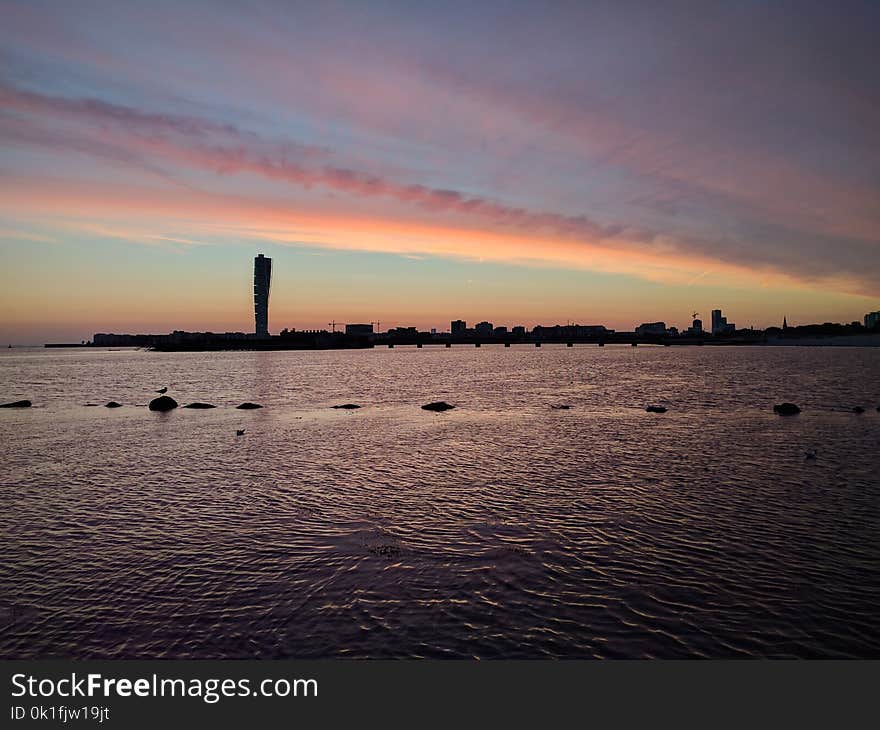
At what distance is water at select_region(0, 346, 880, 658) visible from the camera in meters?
12.4

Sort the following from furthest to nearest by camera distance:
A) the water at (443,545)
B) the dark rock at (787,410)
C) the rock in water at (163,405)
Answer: the rock in water at (163,405)
the dark rock at (787,410)
the water at (443,545)

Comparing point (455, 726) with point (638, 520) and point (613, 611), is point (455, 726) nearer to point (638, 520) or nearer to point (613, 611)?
point (613, 611)

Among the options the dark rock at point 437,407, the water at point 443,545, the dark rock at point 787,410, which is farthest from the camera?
the dark rock at point 437,407

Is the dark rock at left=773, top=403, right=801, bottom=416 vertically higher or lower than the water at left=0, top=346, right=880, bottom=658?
higher

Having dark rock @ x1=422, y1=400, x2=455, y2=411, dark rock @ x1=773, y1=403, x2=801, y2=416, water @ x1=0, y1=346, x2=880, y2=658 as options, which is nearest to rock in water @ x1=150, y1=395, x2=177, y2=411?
water @ x1=0, y1=346, x2=880, y2=658

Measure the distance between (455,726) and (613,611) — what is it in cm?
586

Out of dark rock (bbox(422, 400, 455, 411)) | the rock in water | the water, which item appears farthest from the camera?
the rock in water

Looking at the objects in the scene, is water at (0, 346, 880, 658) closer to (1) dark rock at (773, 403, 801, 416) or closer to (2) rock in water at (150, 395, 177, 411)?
(1) dark rock at (773, 403, 801, 416)

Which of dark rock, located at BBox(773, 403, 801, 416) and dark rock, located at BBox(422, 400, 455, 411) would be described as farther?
dark rock, located at BBox(422, 400, 455, 411)

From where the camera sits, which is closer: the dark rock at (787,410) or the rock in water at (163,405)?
the dark rock at (787,410)

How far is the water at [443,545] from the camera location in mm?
12414

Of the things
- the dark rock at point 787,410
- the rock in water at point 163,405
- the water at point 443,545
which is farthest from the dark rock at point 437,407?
the dark rock at point 787,410

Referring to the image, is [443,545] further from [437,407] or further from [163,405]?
[163,405]

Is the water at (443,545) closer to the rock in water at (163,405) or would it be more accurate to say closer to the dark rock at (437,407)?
the dark rock at (437,407)
